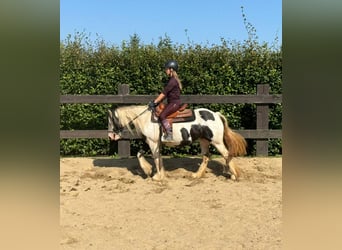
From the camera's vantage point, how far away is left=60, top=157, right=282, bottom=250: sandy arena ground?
3.30 meters

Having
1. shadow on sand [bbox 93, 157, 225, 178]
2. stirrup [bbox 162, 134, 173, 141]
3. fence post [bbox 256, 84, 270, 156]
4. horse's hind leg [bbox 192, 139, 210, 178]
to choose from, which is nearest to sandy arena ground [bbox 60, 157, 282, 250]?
shadow on sand [bbox 93, 157, 225, 178]

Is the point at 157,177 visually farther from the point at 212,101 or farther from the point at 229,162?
the point at 212,101

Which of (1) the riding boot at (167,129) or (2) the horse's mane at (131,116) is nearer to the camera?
(1) the riding boot at (167,129)

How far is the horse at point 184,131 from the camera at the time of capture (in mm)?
5773

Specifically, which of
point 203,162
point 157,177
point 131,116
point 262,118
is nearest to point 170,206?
point 157,177

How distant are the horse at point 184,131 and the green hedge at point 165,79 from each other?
1.94 metres

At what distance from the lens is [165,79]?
7.91 metres

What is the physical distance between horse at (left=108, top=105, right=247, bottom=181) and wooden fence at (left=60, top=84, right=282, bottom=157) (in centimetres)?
126

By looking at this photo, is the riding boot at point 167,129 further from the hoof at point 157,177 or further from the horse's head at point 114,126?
the horse's head at point 114,126

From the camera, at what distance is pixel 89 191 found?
17.5 ft

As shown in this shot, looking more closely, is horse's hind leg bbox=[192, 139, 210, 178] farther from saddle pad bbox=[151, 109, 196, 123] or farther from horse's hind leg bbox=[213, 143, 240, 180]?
saddle pad bbox=[151, 109, 196, 123]

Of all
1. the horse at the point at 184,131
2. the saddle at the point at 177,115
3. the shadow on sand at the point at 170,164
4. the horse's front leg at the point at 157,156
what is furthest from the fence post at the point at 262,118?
the horse's front leg at the point at 157,156

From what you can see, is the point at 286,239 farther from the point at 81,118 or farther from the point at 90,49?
the point at 90,49
